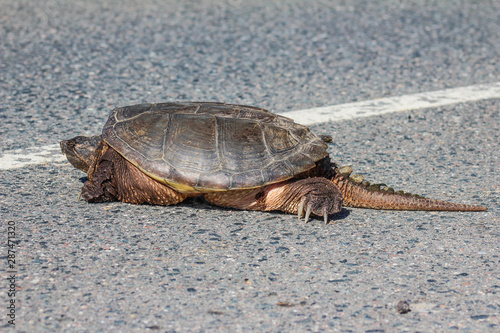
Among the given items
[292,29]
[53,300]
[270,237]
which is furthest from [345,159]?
[292,29]

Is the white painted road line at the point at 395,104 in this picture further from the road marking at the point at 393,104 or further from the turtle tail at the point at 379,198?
the turtle tail at the point at 379,198

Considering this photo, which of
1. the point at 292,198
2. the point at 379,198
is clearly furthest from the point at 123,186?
the point at 379,198

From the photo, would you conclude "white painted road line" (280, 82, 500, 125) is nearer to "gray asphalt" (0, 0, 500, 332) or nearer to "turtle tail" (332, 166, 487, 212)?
"gray asphalt" (0, 0, 500, 332)

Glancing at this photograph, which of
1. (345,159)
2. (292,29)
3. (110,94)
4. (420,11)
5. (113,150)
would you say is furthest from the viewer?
(420,11)

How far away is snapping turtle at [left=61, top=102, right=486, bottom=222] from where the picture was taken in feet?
11.4

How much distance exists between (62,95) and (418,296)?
11.8 feet

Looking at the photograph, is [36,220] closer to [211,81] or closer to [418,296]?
[418,296]

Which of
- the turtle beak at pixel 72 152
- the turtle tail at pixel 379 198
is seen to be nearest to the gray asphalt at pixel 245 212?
the turtle tail at pixel 379 198

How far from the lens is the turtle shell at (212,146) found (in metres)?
3.47

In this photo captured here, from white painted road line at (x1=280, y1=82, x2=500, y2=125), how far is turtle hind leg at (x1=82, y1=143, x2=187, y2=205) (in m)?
1.62

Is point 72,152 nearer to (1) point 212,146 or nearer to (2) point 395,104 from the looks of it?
(1) point 212,146

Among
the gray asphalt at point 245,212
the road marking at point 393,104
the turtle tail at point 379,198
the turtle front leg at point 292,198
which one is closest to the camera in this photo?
the gray asphalt at point 245,212

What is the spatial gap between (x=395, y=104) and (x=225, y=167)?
2.36 metres

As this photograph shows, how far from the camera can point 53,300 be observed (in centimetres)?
267
